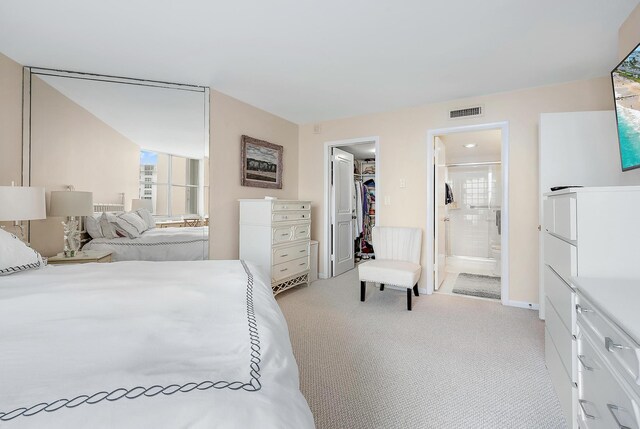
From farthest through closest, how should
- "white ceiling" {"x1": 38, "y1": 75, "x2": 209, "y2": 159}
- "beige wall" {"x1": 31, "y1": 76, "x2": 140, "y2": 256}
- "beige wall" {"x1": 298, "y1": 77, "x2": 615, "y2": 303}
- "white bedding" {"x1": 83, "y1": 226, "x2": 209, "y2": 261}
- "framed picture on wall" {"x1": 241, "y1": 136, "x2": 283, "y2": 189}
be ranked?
1. "framed picture on wall" {"x1": 241, "y1": 136, "x2": 283, "y2": 189}
2. "beige wall" {"x1": 298, "y1": 77, "x2": 615, "y2": 303}
3. "white ceiling" {"x1": 38, "y1": 75, "x2": 209, "y2": 159}
4. "white bedding" {"x1": 83, "y1": 226, "x2": 209, "y2": 261}
5. "beige wall" {"x1": 31, "y1": 76, "x2": 140, "y2": 256}

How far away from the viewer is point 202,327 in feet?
2.99

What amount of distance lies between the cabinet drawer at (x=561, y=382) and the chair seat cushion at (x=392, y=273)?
49.8 inches

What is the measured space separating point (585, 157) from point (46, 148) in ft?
15.1

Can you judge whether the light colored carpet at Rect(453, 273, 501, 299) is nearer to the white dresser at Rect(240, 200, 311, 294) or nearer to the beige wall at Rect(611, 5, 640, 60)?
the white dresser at Rect(240, 200, 311, 294)

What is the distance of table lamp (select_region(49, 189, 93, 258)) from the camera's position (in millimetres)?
2346

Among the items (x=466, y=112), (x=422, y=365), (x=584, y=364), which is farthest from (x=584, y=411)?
(x=466, y=112)

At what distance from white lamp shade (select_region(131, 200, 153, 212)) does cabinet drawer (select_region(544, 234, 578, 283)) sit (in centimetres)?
311

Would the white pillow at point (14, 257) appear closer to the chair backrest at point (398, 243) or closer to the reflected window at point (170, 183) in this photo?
the reflected window at point (170, 183)

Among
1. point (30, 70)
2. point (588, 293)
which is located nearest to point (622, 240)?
point (588, 293)

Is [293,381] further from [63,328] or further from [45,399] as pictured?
[63,328]

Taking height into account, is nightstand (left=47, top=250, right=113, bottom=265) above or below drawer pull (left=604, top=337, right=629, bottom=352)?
above

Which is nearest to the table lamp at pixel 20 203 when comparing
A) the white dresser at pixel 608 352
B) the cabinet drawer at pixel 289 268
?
the cabinet drawer at pixel 289 268

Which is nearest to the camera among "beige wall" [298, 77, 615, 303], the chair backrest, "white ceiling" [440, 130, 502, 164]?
"beige wall" [298, 77, 615, 303]

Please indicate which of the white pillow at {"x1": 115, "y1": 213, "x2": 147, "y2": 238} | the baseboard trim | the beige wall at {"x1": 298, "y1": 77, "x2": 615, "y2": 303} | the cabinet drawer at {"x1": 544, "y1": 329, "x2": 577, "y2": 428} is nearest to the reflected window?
the white pillow at {"x1": 115, "y1": 213, "x2": 147, "y2": 238}
